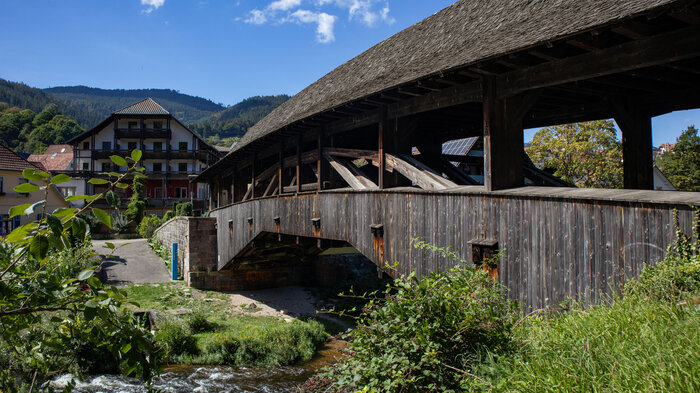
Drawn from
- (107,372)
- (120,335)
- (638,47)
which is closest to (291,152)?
(107,372)

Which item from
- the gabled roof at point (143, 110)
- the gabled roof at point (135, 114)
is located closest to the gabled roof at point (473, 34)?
the gabled roof at point (135, 114)

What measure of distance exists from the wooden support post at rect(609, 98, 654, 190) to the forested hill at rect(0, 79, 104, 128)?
143 metres

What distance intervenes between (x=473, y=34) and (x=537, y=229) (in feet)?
12.6

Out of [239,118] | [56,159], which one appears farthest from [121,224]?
[239,118]

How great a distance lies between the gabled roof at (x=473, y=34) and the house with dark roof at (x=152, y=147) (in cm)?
3411

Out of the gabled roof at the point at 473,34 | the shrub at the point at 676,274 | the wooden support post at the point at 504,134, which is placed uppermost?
the gabled roof at the point at 473,34

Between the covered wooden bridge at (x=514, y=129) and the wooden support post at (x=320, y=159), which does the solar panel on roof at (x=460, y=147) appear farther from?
the wooden support post at (x=320, y=159)

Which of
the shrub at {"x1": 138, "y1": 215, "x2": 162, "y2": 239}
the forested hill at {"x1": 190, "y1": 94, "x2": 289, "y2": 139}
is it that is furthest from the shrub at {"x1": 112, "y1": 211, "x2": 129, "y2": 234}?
the forested hill at {"x1": 190, "y1": 94, "x2": 289, "y2": 139}

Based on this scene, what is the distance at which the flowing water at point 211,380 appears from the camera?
33.4 ft

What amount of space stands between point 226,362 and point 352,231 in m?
→ 5.75

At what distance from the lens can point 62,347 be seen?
83.4 inches

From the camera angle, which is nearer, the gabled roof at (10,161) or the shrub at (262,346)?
the shrub at (262,346)

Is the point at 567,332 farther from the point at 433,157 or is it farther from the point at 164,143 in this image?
the point at 164,143

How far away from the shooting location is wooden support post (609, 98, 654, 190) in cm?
786
